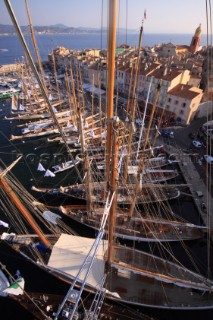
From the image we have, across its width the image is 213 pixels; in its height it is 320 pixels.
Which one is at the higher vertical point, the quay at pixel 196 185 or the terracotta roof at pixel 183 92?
the terracotta roof at pixel 183 92

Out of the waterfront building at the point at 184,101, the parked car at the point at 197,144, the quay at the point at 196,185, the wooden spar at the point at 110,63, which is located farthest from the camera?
the waterfront building at the point at 184,101

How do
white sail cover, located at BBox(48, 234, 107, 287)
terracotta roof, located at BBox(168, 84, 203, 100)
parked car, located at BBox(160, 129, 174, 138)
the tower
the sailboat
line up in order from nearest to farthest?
the sailboat
white sail cover, located at BBox(48, 234, 107, 287)
parked car, located at BBox(160, 129, 174, 138)
terracotta roof, located at BBox(168, 84, 203, 100)
the tower

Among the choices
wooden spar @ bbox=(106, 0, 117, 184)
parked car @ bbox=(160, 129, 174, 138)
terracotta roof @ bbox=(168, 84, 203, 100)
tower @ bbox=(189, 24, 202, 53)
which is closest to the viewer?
wooden spar @ bbox=(106, 0, 117, 184)

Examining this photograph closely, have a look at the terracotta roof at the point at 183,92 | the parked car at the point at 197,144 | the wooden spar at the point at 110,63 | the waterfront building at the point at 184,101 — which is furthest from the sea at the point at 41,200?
the terracotta roof at the point at 183,92

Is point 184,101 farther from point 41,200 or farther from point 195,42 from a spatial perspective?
point 195,42

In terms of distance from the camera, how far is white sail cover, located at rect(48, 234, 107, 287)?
15955 mm

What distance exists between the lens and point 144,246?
75.3 ft

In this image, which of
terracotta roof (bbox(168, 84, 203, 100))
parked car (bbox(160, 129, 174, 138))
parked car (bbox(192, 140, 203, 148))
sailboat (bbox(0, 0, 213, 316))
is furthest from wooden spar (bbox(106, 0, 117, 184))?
terracotta roof (bbox(168, 84, 203, 100))

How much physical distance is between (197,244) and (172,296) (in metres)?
9.07

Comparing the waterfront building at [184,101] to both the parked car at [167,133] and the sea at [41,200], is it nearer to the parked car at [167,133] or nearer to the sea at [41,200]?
the parked car at [167,133]

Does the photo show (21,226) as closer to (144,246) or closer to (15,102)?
(144,246)

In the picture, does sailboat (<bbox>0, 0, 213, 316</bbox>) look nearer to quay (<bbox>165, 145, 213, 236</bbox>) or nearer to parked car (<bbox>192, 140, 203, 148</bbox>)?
quay (<bbox>165, 145, 213, 236</bbox>)

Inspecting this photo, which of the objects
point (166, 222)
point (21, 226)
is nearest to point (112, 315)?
point (166, 222)

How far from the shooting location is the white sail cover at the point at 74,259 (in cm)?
1595
